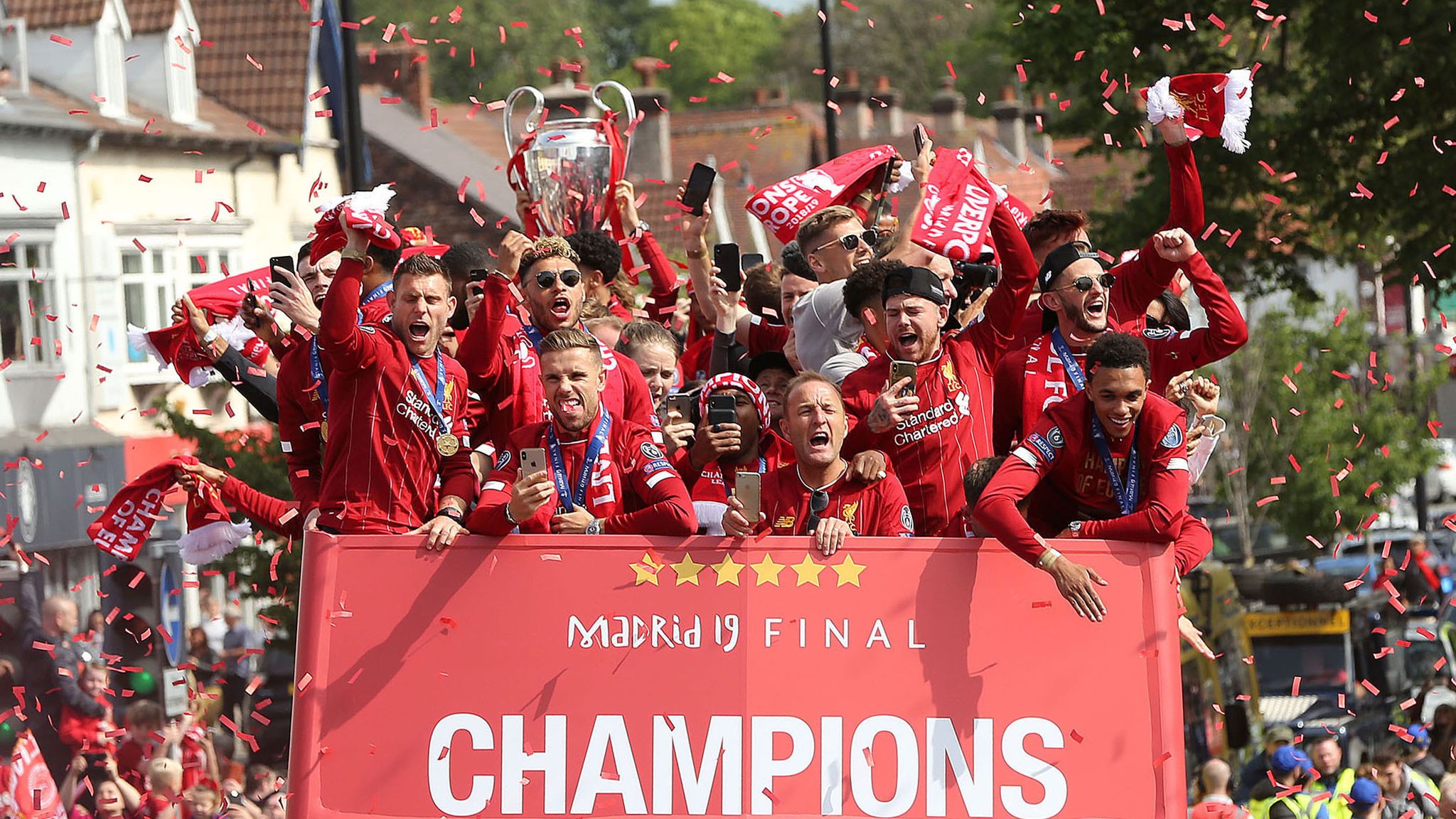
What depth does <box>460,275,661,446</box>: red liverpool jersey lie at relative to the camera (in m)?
6.89

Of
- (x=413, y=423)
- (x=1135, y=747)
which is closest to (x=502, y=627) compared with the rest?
(x=413, y=423)

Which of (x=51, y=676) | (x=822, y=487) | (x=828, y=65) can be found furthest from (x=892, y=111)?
(x=822, y=487)

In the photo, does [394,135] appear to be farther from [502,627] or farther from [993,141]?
[502,627]

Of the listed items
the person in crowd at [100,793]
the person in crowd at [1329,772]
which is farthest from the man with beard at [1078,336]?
the person in crowd at [100,793]

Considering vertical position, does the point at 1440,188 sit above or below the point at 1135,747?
above

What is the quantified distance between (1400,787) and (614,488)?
7.53 m

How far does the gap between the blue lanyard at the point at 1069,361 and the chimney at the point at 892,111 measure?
38.7m

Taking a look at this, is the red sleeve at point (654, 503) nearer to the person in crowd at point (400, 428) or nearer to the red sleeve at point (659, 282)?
the person in crowd at point (400, 428)

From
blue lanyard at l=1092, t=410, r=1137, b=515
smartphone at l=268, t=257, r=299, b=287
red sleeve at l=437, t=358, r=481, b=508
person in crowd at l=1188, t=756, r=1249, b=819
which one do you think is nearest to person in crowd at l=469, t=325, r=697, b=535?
red sleeve at l=437, t=358, r=481, b=508

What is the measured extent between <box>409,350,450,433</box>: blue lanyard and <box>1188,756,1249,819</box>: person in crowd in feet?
14.2

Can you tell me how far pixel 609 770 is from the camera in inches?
228

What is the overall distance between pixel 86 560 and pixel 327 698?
19.2 metres

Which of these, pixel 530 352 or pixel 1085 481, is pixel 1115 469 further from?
pixel 530 352

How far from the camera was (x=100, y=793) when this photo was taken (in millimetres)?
11516
